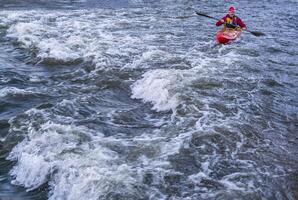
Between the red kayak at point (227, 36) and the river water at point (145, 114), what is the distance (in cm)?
30

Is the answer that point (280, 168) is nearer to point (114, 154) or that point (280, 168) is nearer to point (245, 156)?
point (245, 156)

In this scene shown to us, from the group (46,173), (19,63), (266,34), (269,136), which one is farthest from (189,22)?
(46,173)

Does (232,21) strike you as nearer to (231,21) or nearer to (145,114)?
(231,21)

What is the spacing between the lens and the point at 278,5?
2256 centimetres

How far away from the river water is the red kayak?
30 centimetres

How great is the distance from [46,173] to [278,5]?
1924 cm

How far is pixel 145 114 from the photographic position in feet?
27.9

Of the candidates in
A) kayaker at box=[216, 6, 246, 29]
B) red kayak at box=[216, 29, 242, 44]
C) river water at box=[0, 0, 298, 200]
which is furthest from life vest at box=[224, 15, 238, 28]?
river water at box=[0, 0, 298, 200]

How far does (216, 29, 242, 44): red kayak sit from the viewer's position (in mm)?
14050

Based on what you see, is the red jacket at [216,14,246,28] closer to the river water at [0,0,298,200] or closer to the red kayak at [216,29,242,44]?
the red kayak at [216,29,242,44]

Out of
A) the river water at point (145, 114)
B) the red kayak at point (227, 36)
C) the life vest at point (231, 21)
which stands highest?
the life vest at point (231, 21)

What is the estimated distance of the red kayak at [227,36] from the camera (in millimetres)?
14050

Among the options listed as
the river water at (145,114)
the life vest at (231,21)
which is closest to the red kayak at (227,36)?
the life vest at (231,21)

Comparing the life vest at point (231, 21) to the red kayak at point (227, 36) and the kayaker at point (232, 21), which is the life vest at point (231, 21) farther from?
the red kayak at point (227, 36)
